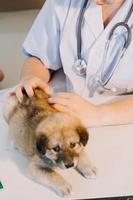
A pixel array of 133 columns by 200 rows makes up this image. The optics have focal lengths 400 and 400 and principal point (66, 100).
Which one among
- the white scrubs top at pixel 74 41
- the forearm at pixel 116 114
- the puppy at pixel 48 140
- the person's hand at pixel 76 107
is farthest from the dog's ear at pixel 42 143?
the white scrubs top at pixel 74 41

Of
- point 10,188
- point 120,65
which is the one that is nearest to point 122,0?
point 120,65

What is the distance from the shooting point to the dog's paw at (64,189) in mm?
709

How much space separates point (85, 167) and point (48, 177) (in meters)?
0.07

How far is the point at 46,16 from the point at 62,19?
0.20 feet

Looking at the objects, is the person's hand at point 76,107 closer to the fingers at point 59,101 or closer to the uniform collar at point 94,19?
the fingers at point 59,101

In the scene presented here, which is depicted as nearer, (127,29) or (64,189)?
(64,189)

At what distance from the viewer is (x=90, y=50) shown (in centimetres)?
98

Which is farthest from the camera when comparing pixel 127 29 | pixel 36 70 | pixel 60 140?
pixel 36 70

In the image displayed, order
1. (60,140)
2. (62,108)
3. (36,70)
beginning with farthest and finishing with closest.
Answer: (36,70) → (62,108) → (60,140)

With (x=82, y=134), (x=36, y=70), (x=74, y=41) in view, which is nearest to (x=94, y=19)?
(x=74, y=41)

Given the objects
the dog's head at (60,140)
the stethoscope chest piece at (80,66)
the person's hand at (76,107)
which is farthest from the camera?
the stethoscope chest piece at (80,66)

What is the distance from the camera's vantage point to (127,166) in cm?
77

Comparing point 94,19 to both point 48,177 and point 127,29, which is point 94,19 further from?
point 48,177

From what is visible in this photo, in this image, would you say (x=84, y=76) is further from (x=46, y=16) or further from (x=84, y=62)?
(x=46, y=16)
